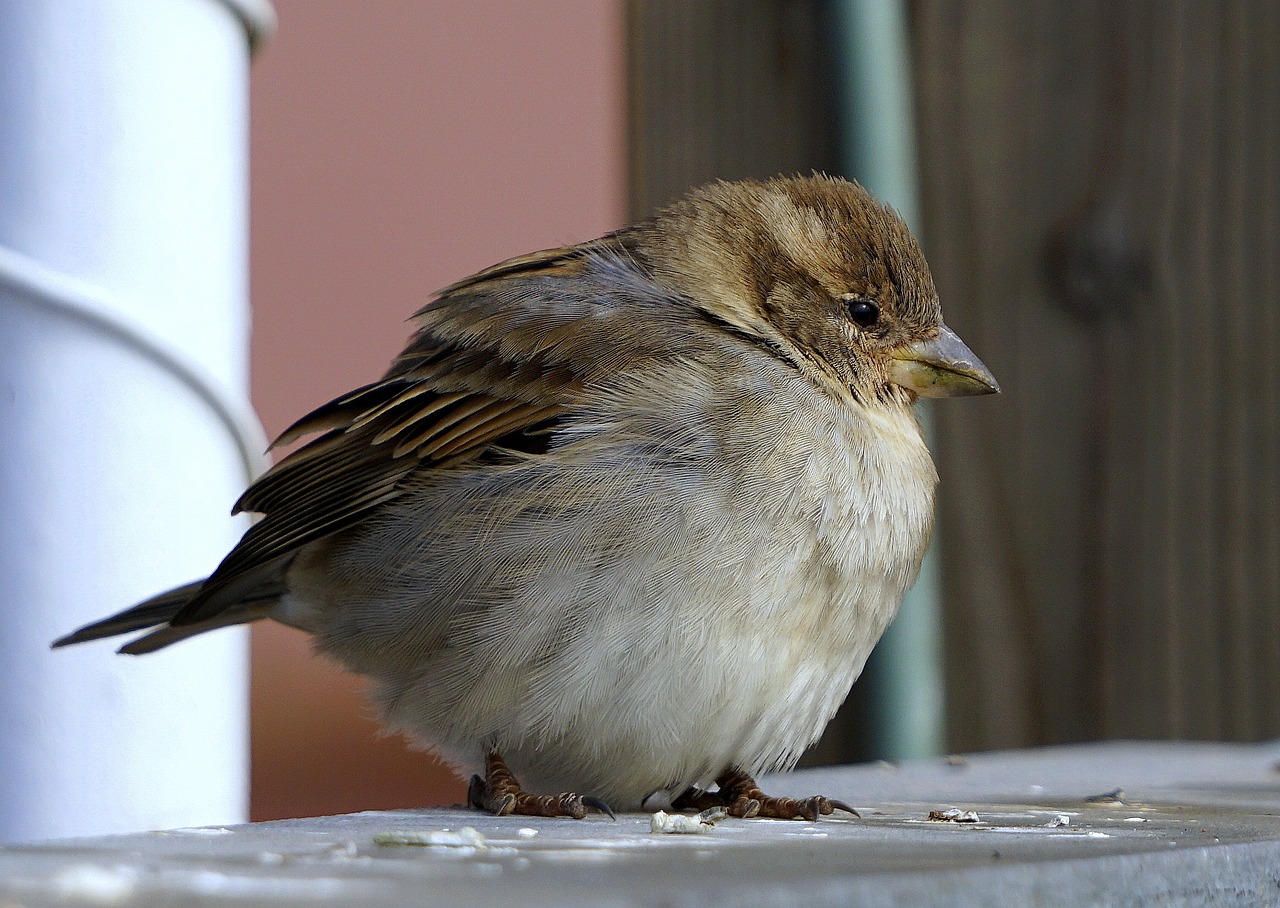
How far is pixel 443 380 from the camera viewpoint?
261 cm

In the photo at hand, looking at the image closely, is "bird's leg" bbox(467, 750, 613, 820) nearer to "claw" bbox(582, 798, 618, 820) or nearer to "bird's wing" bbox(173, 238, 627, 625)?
"claw" bbox(582, 798, 618, 820)

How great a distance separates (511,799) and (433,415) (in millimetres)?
666

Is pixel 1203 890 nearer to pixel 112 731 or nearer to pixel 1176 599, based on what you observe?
pixel 112 731

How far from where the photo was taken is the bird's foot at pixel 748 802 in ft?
7.09

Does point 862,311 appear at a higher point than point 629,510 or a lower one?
higher

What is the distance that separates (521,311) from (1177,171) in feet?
4.45

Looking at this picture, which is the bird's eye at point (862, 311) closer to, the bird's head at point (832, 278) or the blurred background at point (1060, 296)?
the bird's head at point (832, 278)

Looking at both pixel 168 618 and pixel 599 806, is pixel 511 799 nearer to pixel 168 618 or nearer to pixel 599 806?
pixel 599 806

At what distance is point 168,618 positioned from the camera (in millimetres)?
2471

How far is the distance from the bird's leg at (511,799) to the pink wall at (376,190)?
2.88 m

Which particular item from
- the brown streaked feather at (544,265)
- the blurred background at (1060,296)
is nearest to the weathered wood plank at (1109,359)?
the blurred background at (1060,296)

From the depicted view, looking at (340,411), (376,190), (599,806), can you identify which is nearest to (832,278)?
(340,411)

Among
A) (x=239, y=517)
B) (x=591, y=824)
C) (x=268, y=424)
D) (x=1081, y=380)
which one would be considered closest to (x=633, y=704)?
(x=591, y=824)

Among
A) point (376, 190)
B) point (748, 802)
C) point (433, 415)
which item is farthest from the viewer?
point (376, 190)
